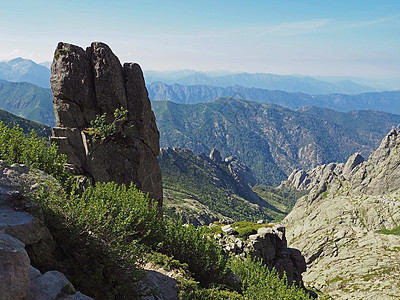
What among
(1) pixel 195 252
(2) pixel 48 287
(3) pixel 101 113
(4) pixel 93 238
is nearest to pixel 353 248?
(3) pixel 101 113

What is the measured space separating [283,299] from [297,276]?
44.1 metres

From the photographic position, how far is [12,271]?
25.9ft

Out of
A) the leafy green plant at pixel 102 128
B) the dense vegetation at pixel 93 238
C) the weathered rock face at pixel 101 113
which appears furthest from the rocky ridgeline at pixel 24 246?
the leafy green plant at pixel 102 128

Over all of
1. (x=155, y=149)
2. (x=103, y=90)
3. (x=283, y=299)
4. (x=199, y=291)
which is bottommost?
(x=283, y=299)

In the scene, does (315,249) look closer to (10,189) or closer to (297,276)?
(297,276)

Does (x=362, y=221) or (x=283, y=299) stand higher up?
(x=283, y=299)

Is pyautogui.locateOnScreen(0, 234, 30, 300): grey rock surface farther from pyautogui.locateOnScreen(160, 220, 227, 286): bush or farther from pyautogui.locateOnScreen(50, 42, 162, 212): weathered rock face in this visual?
pyautogui.locateOnScreen(50, 42, 162, 212): weathered rock face

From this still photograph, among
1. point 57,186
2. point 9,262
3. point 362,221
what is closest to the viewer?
point 9,262

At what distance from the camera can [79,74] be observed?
122 ft

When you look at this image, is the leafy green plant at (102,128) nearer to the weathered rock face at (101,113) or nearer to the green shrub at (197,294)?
the weathered rock face at (101,113)

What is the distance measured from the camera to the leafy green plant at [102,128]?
35.6 meters

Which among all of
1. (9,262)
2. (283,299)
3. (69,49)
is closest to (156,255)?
(283,299)

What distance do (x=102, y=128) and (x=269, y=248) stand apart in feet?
121

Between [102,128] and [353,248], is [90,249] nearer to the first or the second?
[102,128]
